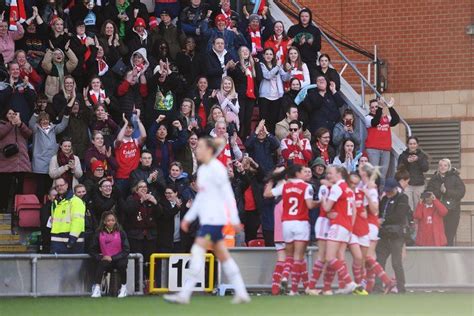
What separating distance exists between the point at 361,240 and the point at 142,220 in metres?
3.86

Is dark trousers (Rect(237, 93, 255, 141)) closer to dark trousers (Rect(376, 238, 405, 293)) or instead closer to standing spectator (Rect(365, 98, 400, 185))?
standing spectator (Rect(365, 98, 400, 185))

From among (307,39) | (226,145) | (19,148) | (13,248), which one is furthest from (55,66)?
(307,39)

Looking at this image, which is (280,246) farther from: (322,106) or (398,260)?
(322,106)

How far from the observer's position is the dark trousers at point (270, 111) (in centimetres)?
2803

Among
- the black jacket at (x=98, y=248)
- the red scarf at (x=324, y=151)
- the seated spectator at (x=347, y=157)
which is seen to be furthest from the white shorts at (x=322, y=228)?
the red scarf at (x=324, y=151)

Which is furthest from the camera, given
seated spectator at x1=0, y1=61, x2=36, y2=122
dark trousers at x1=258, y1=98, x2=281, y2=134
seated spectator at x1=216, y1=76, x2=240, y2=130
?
dark trousers at x1=258, y1=98, x2=281, y2=134

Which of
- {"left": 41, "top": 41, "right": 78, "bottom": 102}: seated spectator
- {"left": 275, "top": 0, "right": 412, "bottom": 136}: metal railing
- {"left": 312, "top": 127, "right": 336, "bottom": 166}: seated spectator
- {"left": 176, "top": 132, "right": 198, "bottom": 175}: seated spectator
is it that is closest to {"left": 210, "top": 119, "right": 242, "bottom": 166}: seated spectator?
{"left": 176, "top": 132, "right": 198, "bottom": 175}: seated spectator

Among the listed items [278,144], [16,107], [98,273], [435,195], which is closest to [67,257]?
[98,273]

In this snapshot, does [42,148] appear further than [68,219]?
Yes

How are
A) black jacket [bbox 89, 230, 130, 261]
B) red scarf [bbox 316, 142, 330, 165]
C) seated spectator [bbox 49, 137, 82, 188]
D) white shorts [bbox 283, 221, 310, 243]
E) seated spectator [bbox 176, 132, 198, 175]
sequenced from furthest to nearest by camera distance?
1. red scarf [bbox 316, 142, 330, 165]
2. seated spectator [bbox 176, 132, 198, 175]
3. seated spectator [bbox 49, 137, 82, 188]
4. black jacket [bbox 89, 230, 130, 261]
5. white shorts [bbox 283, 221, 310, 243]

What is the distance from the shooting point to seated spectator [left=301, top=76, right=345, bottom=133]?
91.5 feet

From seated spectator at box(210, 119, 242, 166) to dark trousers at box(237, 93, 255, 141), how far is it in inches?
42.9

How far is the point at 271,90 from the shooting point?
91.7 feet

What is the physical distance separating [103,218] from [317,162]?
4621 millimetres
